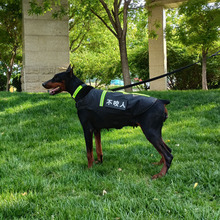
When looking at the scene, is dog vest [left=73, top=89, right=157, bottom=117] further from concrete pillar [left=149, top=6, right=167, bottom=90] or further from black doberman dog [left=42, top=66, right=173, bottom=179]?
concrete pillar [left=149, top=6, right=167, bottom=90]

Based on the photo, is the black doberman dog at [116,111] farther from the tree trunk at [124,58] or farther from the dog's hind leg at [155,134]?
the tree trunk at [124,58]

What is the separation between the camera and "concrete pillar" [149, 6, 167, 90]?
14977mm

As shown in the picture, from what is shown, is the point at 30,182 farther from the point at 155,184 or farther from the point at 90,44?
the point at 90,44

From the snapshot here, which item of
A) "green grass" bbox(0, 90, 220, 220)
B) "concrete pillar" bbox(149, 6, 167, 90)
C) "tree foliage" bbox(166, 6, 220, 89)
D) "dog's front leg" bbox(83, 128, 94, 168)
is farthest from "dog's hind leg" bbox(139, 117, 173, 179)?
"tree foliage" bbox(166, 6, 220, 89)

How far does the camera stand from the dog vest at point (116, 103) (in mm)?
3193

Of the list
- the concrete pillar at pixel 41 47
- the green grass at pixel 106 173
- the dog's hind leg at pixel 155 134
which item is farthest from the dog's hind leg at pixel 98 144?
the concrete pillar at pixel 41 47

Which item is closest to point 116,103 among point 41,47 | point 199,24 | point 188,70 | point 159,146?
point 159,146

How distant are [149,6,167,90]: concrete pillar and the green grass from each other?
8.53 metres

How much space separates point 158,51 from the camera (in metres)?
15.3

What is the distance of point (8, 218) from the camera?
93.4 inches

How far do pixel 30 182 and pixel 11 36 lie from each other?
1736cm

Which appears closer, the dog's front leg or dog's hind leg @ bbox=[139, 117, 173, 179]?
dog's hind leg @ bbox=[139, 117, 173, 179]

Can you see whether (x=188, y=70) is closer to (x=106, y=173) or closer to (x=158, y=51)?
(x=158, y=51)

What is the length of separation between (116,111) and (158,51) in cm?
1287
